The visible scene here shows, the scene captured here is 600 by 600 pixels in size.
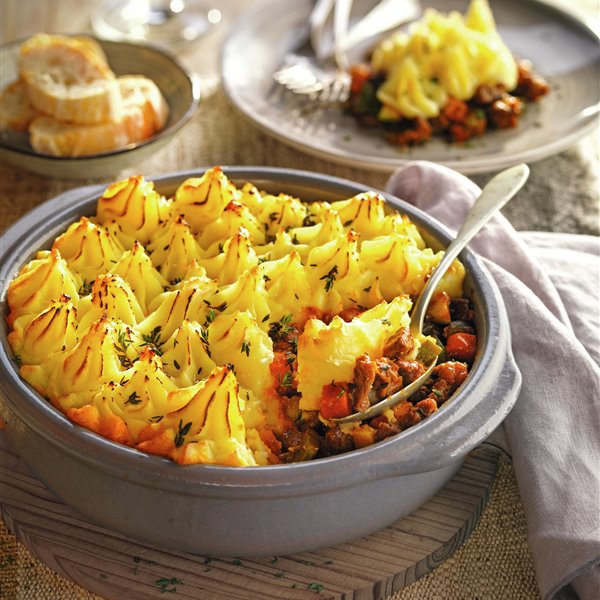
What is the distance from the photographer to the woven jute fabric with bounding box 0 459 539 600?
2.12 metres

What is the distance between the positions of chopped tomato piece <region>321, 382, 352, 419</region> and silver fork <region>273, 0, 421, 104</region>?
2065mm

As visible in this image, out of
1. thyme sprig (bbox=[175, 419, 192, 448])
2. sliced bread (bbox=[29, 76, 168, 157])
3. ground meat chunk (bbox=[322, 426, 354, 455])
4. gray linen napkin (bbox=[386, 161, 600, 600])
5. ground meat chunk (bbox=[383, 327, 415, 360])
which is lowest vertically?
sliced bread (bbox=[29, 76, 168, 157])

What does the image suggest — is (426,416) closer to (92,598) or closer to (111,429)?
(111,429)

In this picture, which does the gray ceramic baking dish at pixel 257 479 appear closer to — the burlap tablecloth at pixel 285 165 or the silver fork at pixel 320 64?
the burlap tablecloth at pixel 285 165

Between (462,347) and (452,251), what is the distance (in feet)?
0.87

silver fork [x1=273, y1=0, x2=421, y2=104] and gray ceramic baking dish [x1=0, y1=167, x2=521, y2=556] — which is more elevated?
gray ceramic baking dish [x1=0, y1=167, x2=521, y2=556]

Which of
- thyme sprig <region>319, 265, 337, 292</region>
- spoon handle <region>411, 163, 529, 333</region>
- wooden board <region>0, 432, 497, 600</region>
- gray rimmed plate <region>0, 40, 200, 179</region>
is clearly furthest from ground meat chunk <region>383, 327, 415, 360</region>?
gray rimmed plate <region>0, 40, 200, 179</region>

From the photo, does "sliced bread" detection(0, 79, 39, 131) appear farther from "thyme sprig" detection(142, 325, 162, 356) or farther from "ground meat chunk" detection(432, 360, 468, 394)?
"ground meat chunk" detection(432, 360, 468, 394)

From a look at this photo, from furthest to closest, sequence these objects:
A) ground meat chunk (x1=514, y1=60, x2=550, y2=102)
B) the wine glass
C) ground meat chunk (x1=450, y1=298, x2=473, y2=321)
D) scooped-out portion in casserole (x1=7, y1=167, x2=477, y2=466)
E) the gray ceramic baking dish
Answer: the wine glass → ground meat chunk (x1=514, y1=60, x2=550, y2=102) → ground meat chunk (x1=450, y1=298, x2=473, y2=321) → scooped-out portion in casserole (x1=7, y1=167, x2=477, y2=466) → the gray ceramic baking dish

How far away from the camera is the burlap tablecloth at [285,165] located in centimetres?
214

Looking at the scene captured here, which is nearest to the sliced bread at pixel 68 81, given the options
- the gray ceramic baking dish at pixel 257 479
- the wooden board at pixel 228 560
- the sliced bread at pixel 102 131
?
the sliced bread at pixel 102 131

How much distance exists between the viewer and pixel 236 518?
1842 mm

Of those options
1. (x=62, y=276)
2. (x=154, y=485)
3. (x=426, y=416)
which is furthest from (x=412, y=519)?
(x=62, y=276)

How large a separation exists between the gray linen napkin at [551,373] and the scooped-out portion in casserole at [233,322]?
0.25m
